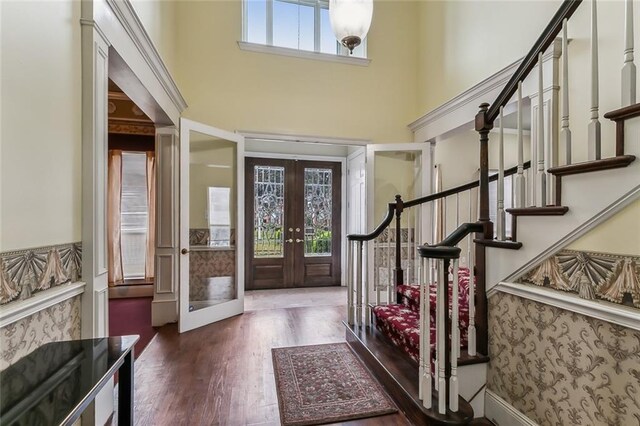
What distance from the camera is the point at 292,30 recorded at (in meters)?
4.09

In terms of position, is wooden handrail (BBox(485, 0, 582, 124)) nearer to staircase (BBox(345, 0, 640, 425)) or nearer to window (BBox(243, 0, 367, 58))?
staircase (BBox(345, 0, 640, 425))

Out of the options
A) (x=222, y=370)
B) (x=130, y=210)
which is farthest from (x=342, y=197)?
(x=222, y=370)

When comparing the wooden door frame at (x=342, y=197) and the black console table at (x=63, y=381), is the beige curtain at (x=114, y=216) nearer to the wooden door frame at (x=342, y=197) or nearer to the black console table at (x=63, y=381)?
the wooden door frame at (x=342, y=197)

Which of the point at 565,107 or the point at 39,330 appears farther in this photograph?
the point at 565,107

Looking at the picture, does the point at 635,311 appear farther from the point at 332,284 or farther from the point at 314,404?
the point at 332,284

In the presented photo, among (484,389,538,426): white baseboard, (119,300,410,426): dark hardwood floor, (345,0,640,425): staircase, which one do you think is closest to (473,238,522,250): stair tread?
(345,0,640,425): staircase

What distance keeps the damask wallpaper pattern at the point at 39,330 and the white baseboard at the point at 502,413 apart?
2351 mm

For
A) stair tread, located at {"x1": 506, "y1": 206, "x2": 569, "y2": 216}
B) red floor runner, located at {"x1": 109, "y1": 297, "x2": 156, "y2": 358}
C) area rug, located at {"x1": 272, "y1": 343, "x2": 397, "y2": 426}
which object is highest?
stair tread, located at {"x1": 506, "y1": 206, "x2": 569, "y2": 216}

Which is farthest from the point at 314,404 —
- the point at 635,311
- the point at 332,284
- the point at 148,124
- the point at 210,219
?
the point at 148,124

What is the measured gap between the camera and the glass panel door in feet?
11.6

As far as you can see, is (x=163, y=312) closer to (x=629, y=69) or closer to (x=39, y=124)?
(x=39, y=124)

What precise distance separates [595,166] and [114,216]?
530cm

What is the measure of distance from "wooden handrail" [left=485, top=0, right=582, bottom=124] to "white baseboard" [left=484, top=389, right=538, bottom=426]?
1683mm

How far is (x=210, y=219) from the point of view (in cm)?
371
